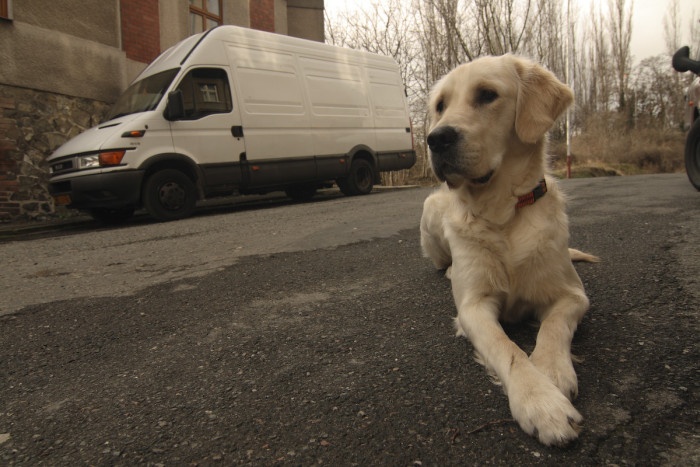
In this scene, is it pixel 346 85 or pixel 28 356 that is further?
pixel 346 85

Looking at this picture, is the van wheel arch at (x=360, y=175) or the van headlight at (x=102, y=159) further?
the van wheel arch at (x=360, y=175)

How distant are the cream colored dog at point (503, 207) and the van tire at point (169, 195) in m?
6.00

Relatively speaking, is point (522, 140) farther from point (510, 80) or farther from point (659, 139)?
point (659, 139)

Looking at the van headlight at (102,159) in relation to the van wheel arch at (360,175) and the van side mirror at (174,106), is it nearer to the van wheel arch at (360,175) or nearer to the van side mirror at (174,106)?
the van side mirror at (174,106)

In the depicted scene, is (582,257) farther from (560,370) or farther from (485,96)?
(560,370)

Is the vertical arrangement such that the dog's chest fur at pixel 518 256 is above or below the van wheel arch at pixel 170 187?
below

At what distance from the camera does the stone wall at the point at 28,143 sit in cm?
838

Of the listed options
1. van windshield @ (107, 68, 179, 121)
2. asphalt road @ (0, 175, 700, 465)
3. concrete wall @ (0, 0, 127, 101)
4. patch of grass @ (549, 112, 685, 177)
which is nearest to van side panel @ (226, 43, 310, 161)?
van windshield @ (107, 68, 179, 121)

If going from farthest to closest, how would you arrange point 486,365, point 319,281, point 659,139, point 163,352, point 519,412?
point 659,139
point 319,281
point 163,352
point 486,365
point 519,412

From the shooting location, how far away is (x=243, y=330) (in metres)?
2.28

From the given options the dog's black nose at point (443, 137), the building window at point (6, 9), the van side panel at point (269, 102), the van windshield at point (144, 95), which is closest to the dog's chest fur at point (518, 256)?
the dog's black nose at point (443, 137)

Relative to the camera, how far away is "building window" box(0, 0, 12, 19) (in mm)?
8219

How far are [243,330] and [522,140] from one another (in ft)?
5.44


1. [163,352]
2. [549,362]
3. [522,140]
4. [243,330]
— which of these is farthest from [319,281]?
[549,362]
